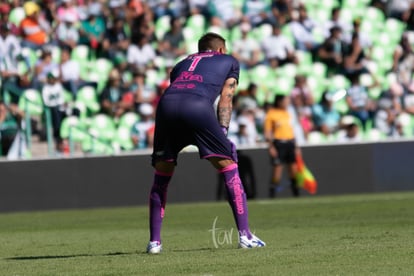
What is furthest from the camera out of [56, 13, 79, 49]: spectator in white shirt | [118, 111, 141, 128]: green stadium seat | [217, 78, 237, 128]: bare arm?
[56, 13, 79, 49]: spectator in white shirt

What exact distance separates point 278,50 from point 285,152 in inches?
146

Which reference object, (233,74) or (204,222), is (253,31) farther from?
(233,74)

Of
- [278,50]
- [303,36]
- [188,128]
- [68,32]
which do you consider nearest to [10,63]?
[68,32]

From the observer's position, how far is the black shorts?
928 inches

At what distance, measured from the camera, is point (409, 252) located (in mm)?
10141

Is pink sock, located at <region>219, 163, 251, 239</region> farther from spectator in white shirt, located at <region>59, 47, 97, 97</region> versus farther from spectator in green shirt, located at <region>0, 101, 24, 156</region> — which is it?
spectator in white shirt, located at <region>59, 47, 97, 97</region>

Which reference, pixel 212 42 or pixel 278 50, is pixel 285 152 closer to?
pixel 278 50

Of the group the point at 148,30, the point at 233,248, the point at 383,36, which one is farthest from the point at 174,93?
the point at 383,36

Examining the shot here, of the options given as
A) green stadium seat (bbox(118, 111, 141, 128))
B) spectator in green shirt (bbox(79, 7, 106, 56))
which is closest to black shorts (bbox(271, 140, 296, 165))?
green stadium seat (bbox(118, 111, 141, 128))

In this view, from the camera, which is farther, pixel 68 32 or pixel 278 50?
pixel 278 50

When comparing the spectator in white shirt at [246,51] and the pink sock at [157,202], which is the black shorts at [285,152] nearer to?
the spectator in white shirt at [246,51]

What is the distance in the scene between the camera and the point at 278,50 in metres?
26.5

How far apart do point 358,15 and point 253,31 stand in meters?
3.00

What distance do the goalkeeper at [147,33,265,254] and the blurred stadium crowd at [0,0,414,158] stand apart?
11751 mm
